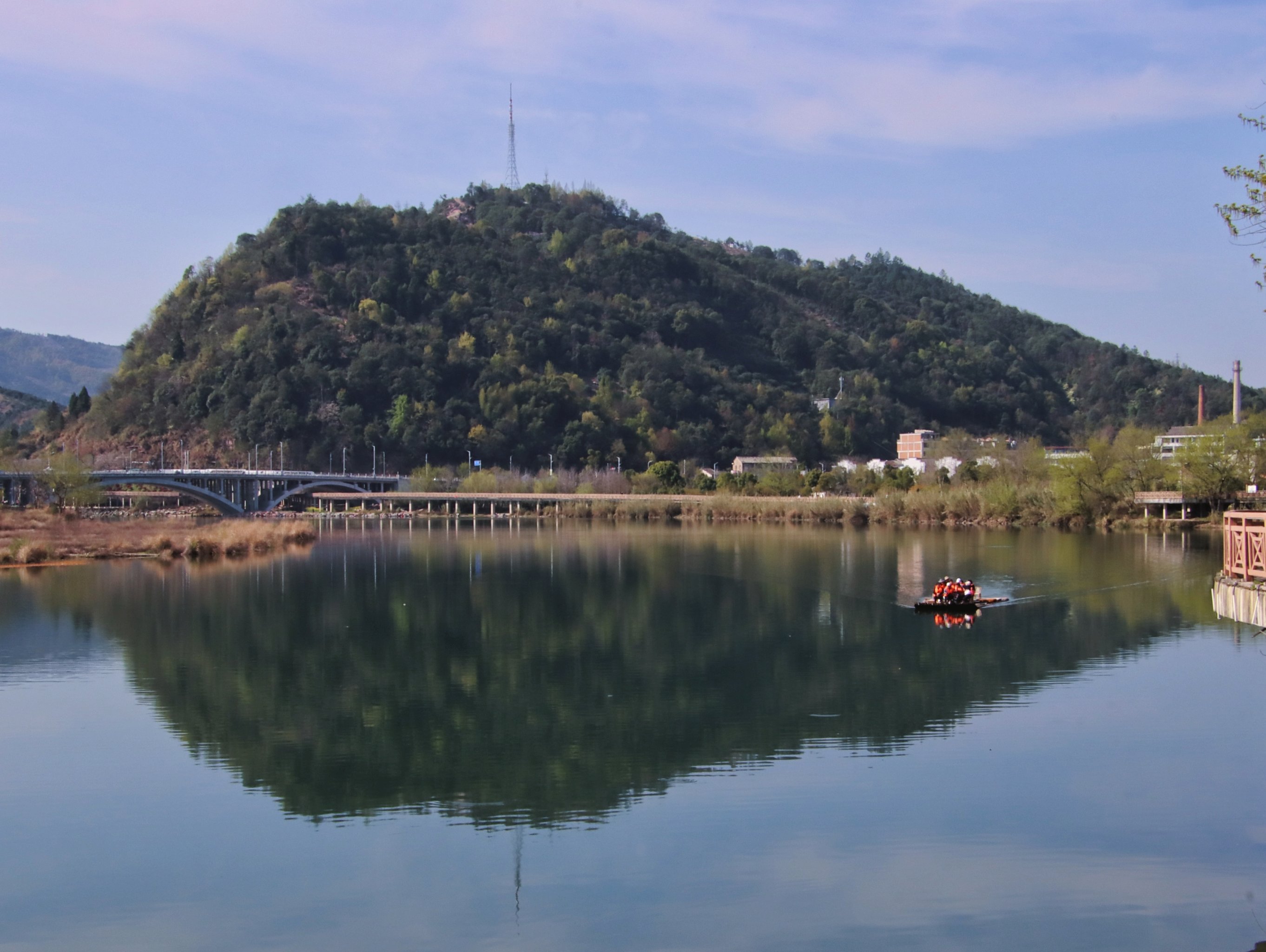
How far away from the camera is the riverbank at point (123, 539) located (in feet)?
165

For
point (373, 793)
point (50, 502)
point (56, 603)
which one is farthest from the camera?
point (50, 502)

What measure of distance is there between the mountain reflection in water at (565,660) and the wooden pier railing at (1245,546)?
18.1ft

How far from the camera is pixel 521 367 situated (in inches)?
6220

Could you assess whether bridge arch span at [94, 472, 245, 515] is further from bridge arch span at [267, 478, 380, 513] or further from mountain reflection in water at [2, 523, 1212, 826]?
mountain reflection in water at [2, 523, 1212, 826]

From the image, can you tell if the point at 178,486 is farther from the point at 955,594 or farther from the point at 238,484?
the point at 955,594

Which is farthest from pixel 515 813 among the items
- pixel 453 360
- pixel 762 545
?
pixel 453 360

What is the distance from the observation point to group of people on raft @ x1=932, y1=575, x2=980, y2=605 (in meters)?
33.2

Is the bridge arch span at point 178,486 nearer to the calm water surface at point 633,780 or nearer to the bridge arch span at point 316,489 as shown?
the bridge arch span at point 316,489

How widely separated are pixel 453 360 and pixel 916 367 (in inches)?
2930

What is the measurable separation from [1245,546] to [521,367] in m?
145

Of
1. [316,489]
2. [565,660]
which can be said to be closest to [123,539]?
[565,660]

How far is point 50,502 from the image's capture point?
7950cm

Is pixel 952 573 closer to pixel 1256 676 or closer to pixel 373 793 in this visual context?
pixel 1256 676

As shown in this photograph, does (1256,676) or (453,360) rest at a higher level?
(453,360)
